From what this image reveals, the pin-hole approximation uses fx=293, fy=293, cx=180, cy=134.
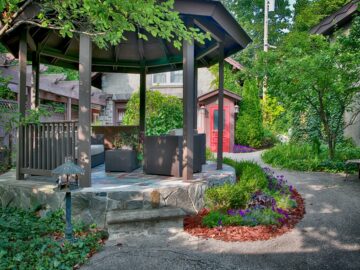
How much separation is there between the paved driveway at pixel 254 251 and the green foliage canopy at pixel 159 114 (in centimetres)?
673

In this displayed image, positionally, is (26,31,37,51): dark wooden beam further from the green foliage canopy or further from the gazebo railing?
the green foliage canopy

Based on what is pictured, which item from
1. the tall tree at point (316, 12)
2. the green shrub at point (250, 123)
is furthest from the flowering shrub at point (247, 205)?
the tall tree at point (316, 12)

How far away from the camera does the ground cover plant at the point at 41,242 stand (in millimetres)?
2843

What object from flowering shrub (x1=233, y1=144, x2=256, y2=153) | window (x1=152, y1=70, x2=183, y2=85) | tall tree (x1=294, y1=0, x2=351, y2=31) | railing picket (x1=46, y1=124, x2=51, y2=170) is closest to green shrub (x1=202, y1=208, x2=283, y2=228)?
railing picket (x1=46, y1=124, x2=51, y2=170)

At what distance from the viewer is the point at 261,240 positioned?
3443 millimetres

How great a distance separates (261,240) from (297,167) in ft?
17.3

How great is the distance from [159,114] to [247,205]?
21.5ft

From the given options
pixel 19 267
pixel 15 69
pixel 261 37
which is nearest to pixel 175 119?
pixel 15 69

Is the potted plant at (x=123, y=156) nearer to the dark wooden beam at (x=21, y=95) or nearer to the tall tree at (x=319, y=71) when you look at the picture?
the dark wooden beam at (x=21, y=95)

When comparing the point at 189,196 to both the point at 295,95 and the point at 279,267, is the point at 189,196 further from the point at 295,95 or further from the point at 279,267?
the point at 295,95

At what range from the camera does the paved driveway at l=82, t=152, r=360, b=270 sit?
287 centimetres

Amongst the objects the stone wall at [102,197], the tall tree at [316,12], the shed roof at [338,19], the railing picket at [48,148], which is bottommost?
the stone wall at [102,197]

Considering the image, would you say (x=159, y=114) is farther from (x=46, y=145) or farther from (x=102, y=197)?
(x=102, y=197)

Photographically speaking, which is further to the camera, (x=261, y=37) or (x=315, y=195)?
(x=261, y=37)
